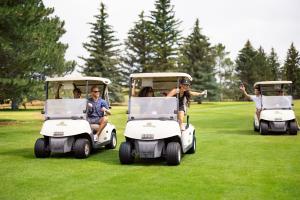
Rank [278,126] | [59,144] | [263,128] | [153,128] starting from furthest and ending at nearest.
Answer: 1. [263,128]
2. [278,126]
3. [59,144]
4. [153,128]

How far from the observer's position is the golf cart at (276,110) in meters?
16.5

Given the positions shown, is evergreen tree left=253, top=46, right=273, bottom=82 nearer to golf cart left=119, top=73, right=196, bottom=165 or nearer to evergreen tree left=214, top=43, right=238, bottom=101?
evergreen tree left=214, top=43, right=238, bottom=101

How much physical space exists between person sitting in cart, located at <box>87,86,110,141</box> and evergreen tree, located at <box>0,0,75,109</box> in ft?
29.1

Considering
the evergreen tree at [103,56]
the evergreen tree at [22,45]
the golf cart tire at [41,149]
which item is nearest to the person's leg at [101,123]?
the golf cart tire at [41,149]

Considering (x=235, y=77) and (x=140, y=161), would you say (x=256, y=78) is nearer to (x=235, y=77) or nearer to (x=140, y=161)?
(x=235, y=77)

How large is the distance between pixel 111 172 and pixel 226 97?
8383cm

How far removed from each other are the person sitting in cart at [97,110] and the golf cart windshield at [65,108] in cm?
34

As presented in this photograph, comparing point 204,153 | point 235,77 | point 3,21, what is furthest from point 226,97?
point 204,153

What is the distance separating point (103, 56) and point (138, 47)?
9063 mm

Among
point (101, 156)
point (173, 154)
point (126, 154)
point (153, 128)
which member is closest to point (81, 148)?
point (101, 156)

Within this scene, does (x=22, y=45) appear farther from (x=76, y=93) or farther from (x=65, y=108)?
(x=65, y=108)

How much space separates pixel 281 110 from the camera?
16.8 meters

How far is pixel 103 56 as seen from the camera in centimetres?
5819


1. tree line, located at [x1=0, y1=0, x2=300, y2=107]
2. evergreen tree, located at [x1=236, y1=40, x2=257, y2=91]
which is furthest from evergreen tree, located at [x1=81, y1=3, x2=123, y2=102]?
evergreen tree, located at [x1=236, y1=40, x2=257, y2=91]
